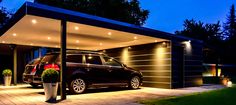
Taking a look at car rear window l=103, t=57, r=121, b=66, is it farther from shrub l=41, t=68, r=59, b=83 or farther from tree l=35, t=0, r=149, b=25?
tree l=35, t=0, r=149, b=25

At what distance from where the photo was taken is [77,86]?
11.1 m

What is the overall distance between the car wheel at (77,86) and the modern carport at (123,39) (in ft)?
5.01

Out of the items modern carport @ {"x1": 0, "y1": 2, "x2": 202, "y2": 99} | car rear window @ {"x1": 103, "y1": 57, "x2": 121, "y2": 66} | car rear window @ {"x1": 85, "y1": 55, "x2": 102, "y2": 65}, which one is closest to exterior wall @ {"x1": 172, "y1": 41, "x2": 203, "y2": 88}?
modern carport @ {"x1": 0, "y1": 2, "x2": 202, "y2": 99}

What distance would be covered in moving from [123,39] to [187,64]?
357 cm

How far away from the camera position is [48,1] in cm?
2850

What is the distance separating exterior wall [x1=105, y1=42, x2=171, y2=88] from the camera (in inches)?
543

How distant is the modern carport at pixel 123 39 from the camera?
9477mm

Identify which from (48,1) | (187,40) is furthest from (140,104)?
(48,1)

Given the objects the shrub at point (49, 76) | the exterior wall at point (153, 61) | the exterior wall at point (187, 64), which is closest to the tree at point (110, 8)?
the exterior wall at point (153, 61)

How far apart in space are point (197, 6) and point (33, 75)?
18608 cm

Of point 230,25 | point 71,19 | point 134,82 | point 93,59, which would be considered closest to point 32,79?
point 93,59

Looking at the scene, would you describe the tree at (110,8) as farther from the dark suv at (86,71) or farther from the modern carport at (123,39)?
the dark suv at (86,71)

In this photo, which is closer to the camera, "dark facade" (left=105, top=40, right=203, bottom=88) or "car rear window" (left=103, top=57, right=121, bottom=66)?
"car rear window" (left=103, top=57, right=121, bottom=66)

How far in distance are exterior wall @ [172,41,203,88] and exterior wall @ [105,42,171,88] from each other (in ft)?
1.08
